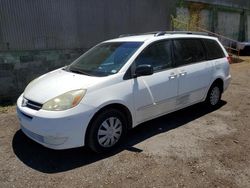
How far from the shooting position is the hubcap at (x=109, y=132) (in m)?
3.69

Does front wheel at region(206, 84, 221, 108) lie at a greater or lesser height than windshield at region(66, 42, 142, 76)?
lesser

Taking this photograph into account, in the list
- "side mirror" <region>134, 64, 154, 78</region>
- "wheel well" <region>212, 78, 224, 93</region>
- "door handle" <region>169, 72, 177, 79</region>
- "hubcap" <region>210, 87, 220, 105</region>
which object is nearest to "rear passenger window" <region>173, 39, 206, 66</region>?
"door handle" <region>169, 72, 177, 79</region>

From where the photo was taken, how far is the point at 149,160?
3.61 m

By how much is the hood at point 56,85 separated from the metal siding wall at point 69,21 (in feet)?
11.1

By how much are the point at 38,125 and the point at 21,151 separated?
80 cm

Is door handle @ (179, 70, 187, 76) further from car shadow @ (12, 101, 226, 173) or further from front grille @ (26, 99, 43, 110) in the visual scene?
front grille @ (26, 99, 43, 110)

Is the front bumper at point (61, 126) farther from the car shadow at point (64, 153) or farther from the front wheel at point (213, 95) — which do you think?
the front wheel at point (213, 95)

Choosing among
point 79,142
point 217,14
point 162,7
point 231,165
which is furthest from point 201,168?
point 217,14

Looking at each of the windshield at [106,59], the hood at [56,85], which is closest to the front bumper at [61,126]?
the hood at [56,85]

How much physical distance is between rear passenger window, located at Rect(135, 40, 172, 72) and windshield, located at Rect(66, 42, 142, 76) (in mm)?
173

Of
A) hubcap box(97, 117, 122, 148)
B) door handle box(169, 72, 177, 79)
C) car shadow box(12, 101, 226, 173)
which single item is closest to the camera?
car shadow box(12, 101, 226, 173)

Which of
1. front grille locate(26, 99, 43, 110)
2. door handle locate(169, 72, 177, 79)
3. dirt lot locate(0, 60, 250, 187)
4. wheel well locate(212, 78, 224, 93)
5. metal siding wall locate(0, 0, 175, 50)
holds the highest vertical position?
metal siding wall locate(0, 0, 175, 50)

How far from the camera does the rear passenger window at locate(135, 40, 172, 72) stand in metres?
4.19

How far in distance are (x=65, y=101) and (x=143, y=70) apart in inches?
49.4
